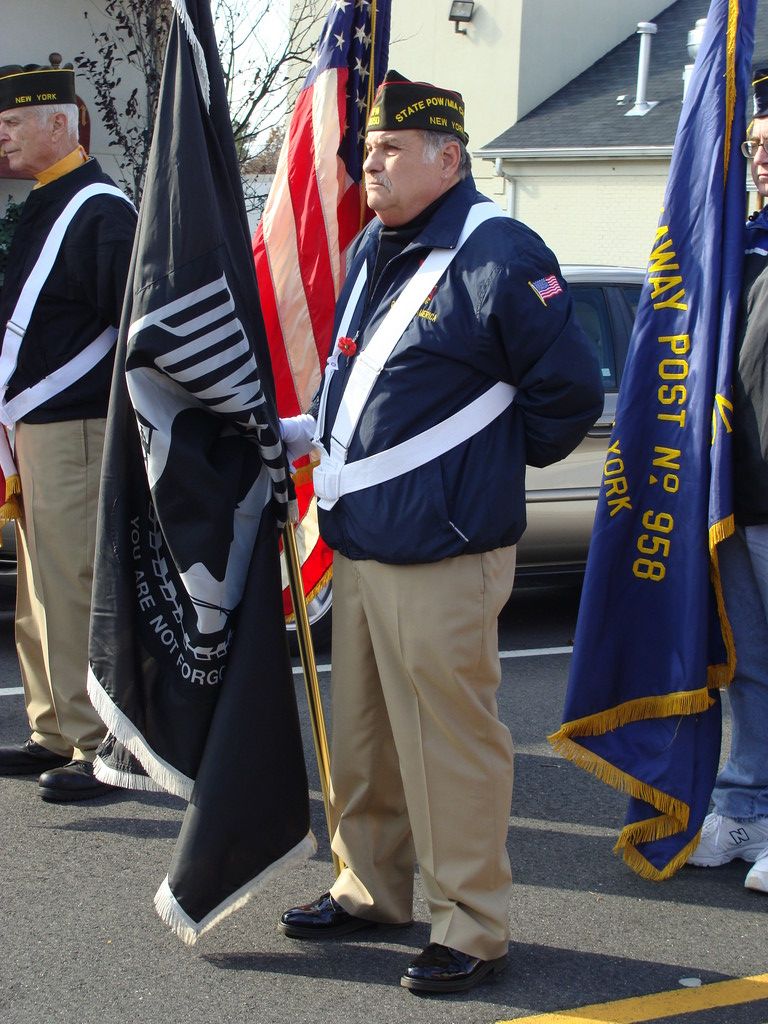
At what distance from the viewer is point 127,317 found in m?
3.24

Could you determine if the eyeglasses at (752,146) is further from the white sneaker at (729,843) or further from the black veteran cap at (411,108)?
the white sneaker at (729,843)

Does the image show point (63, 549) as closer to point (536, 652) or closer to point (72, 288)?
→ point (72, 288)

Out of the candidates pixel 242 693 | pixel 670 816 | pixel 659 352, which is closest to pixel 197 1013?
pixel 242 693

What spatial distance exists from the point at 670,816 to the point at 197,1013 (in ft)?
4.98

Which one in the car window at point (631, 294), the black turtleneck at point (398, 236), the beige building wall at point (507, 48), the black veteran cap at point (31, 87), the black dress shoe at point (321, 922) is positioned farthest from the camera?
the beige building wall at point (507, 48)

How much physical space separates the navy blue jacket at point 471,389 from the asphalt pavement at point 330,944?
105 cm

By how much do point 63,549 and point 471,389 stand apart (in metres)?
1.83

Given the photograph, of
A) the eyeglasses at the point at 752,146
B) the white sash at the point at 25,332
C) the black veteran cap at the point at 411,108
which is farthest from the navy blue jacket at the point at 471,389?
the white sash at the point at 25,332

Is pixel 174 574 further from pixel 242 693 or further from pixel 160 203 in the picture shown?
pixel 160 203

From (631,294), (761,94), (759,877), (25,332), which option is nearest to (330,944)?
(759,877)

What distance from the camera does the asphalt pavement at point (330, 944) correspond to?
315 centimetres

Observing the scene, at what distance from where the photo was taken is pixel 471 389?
3191mm

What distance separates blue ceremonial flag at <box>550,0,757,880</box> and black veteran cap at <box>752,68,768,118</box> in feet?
0.16

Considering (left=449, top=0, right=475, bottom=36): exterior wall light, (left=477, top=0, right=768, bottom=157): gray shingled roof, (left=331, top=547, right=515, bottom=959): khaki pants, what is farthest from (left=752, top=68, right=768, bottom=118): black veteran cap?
(left=449, top=0, right=475, bottom=36): exterior wall light
